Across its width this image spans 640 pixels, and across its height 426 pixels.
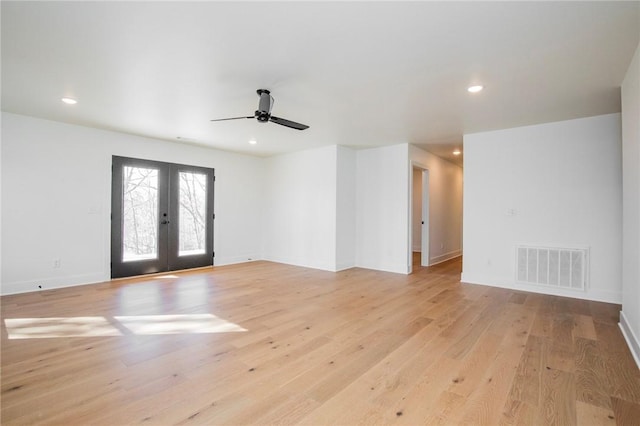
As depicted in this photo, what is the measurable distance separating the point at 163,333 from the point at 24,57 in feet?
9.23

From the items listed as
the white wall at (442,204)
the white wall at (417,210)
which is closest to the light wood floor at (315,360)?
the white wall at (442,204)

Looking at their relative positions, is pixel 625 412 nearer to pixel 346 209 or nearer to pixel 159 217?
pixel 346 209

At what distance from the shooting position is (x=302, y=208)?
6840 millimetres

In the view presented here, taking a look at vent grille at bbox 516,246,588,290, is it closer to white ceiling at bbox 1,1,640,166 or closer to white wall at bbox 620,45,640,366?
white wall at bbox 620,45,640,366

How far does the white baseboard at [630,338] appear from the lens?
244 centimetres

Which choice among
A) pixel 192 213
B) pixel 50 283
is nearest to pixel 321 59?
pixel 192 213

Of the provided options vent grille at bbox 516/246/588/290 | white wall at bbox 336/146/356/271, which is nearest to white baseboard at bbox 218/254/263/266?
white wall at bbox 336/146/356/271

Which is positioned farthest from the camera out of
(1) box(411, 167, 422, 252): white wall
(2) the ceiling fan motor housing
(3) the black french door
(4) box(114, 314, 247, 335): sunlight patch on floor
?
(1) box(411, 167, 422, 252): white wall

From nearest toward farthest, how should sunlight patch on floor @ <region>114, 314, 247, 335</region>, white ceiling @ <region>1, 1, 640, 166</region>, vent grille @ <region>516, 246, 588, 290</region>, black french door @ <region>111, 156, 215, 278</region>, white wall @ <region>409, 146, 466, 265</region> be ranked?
white ceiling @ <region>1, 1, 640, 166</region>, sunlight patch on floor @ <region>114, 314, 247, 335</region>, vent grille @ <region>516, 246, 588, 290</region>, black french door @ <region>111, 156, 215, 278</region>, white wall @ <region>409, 146, 466, 265</region>

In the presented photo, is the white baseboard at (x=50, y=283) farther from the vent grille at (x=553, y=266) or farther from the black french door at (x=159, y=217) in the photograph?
the vent grille at (x=553, y=266)

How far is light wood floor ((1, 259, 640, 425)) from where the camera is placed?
5.91 ft

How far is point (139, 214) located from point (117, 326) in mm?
3020

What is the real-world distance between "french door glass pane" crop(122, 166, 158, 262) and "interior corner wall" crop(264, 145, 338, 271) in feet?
8.53

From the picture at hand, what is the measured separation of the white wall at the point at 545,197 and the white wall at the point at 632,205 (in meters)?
1.29
